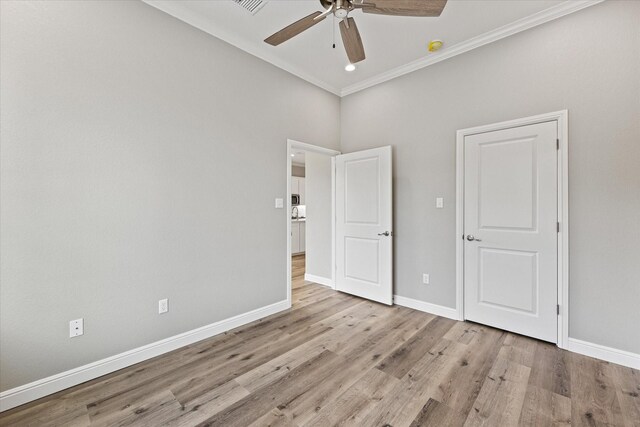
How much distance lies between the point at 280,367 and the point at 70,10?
3049 millimetres

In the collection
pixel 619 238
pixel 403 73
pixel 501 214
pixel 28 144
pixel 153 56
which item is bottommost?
pixel 619 238

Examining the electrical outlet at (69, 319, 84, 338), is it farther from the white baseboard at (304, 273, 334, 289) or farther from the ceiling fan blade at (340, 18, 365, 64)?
the white baseboard at (304, 273, 334, 289)

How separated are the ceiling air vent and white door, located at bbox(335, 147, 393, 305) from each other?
1.98m

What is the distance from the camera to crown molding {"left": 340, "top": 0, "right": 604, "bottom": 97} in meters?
2.36

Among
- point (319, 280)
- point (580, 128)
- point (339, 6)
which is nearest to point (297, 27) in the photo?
point (339, 6)

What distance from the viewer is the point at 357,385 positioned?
6.42 ft

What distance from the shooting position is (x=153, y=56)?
2322 millimetres

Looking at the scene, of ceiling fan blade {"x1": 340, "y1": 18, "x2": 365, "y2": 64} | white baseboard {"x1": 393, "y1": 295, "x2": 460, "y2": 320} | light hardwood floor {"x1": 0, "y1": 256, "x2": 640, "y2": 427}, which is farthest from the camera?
white baseboard {"x1": 393, "y1": 295, "x2": 460, "y2": 320}

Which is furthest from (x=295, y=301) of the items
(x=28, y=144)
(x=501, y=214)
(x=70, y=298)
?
(x=28, y=144)

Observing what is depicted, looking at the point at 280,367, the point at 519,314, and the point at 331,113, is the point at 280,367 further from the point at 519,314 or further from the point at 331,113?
the point at 331,113

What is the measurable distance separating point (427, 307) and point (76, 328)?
3.32m


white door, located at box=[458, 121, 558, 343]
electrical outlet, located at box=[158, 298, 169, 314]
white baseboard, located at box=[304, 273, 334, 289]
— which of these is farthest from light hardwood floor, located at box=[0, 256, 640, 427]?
white baseboard, located at box=[304, 273, 334, 289]

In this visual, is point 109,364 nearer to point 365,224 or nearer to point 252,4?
point 365,224

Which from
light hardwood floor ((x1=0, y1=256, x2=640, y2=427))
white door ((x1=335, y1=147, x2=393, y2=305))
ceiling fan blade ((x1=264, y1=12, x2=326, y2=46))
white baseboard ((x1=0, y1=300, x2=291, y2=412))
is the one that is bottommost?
light hardwood floor ((x1=0, y1=256, x2=640, y2=427))
